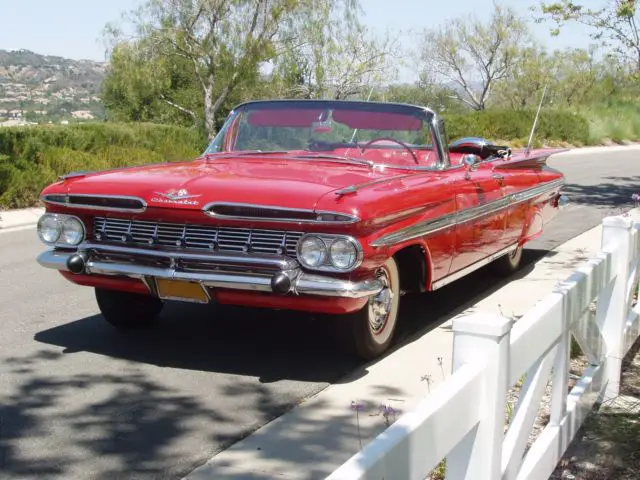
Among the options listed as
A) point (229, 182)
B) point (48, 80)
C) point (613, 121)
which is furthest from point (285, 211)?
point (48, 80)

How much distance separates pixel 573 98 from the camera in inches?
2051

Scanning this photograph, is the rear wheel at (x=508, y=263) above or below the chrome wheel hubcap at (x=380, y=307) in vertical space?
below

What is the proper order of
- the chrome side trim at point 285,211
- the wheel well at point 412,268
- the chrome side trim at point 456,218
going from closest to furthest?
the chrome side trim at point 285,211 → the chrome side trim at point 456,218 → the wheel well at point 412,268

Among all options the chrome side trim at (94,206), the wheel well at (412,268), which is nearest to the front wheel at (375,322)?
the wheel well at (412,268)

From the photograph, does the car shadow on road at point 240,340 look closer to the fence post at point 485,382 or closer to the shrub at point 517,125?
the fence post at point 485,382

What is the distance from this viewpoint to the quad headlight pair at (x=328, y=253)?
4.62 m

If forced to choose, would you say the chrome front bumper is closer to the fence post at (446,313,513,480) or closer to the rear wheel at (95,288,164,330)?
the rear wheel at (95,288,164,330)

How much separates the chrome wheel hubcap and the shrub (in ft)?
83.7

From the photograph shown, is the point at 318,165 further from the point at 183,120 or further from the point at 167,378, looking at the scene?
the point at 183,120

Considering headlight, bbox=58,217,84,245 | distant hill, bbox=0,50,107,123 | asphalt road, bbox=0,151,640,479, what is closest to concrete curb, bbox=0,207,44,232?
asphalt road, bbox=0,151,640,479

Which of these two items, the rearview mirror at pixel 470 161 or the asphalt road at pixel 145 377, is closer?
the asphalt road at pixel 145 377

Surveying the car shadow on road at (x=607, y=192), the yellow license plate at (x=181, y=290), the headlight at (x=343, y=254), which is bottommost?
the car shadow on road at (x=607, y=192)

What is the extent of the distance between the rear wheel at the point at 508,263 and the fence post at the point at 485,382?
5.44 m

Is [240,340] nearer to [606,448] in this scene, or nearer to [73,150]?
[606,448]
